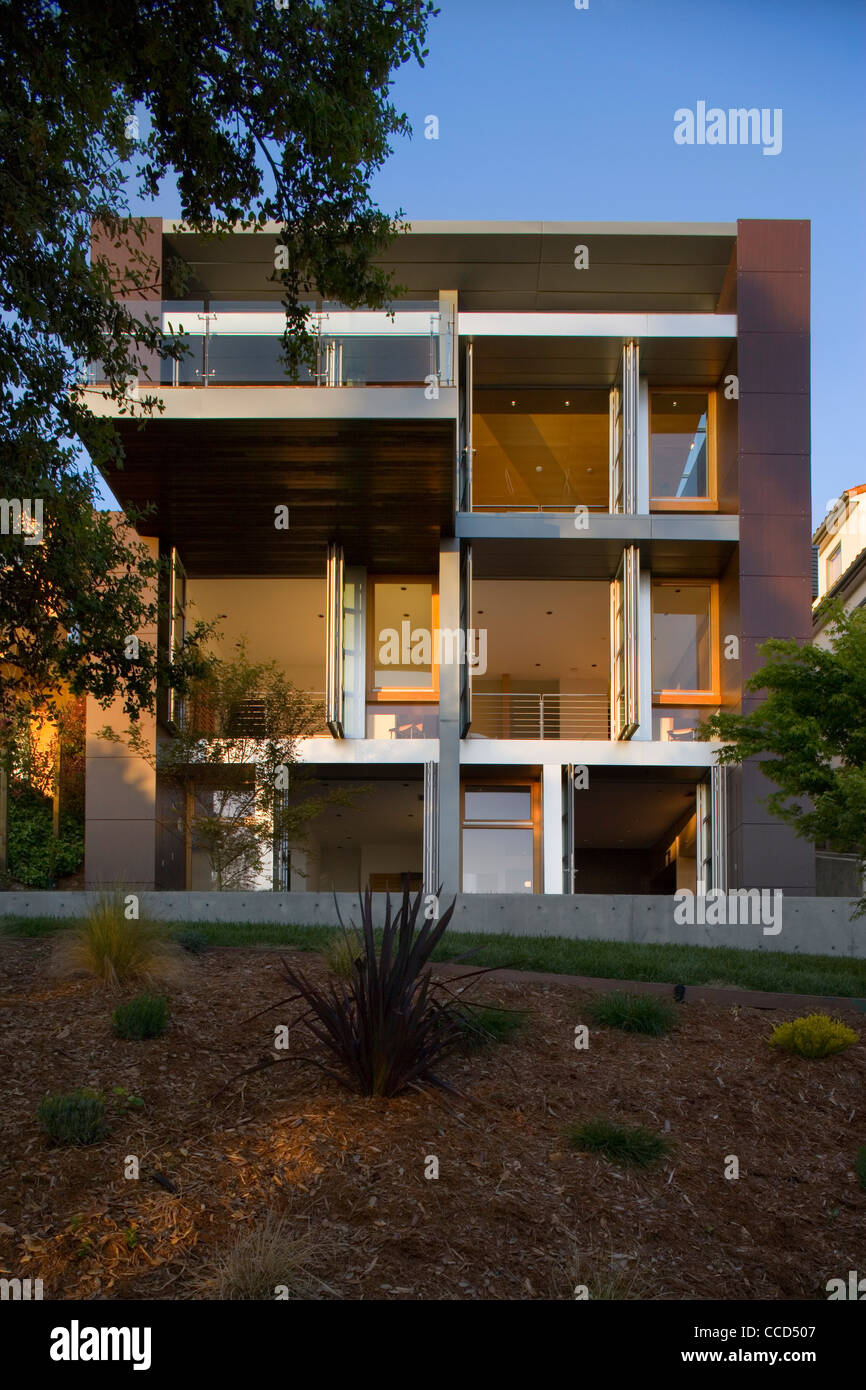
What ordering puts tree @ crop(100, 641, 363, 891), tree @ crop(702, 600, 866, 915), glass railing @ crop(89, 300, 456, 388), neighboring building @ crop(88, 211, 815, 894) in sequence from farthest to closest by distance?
neighboring building @ crop(88, 211, 815, 894) → tree @ crop(100, 641, 363, 891) → glass railing @ crop(89, 300, 456, 388) → tree @ crop(702, 600, 866, 915)

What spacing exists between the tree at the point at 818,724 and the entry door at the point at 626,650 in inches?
232

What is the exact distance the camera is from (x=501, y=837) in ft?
71.1

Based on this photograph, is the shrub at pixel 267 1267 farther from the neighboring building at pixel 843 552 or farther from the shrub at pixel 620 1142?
the neighboring building at pixel 843 552

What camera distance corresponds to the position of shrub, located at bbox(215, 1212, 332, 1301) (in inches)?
189

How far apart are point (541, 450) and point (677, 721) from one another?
6533 mm

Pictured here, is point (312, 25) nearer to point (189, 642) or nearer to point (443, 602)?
point (189, 642)

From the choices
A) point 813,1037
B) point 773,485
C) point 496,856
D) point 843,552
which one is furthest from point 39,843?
point 843,552

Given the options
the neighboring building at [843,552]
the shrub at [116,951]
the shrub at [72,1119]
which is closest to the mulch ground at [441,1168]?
the shrub at [72,1119]

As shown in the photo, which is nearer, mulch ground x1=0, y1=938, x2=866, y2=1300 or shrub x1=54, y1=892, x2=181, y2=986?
mulch ground x1=0, y1=938, x2=866, y2=1300

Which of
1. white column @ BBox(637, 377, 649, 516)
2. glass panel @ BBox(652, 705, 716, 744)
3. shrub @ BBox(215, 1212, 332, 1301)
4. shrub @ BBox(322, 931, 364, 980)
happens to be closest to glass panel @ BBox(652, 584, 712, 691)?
glass panel @ BBox(652, 705, 716, 744)

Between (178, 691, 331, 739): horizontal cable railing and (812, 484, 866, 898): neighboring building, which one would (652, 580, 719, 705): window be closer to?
(812, 484, 866, 898): neighboring building

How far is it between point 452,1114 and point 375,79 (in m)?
6.23

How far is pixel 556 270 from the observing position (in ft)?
69.3

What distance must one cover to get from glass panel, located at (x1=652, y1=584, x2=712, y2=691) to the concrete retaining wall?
243 inches
